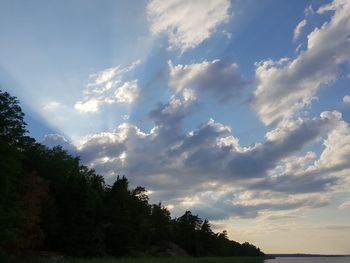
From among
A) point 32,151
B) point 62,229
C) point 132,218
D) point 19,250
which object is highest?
point 32,151

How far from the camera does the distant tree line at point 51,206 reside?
55.1 metres

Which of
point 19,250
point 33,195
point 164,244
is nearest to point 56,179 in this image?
point 33,195

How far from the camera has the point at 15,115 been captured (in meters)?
62.4

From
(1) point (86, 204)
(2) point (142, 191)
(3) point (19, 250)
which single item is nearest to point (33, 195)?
(3) point (19, 250)

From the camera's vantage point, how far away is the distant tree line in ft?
181

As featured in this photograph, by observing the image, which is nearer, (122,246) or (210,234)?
(122,246)

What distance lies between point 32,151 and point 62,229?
22.7 m

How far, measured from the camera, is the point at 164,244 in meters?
130

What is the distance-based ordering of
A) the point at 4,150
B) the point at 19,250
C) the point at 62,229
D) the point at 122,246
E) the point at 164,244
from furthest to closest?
the point at 164,244, the point at 122,246, the point at 62,229, the point at 19,250, the point at 4,150

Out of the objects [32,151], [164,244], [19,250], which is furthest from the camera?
[164,244]

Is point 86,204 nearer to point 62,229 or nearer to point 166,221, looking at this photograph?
point 62,229

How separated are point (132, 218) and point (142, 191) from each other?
106 feet

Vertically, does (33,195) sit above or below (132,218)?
below

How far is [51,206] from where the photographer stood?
73188mm
